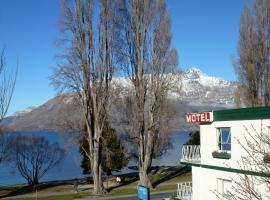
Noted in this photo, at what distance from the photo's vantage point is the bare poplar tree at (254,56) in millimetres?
35375

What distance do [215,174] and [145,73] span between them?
16.3 meters

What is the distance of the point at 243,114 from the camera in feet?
59.1

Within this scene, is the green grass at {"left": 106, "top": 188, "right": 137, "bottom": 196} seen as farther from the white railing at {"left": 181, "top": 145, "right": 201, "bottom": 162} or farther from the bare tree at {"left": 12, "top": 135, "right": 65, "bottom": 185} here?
the bare tree at {"left": 12, "top": 135, "right": 65, "bottom": 185}

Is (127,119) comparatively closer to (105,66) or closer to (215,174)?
(105,66)

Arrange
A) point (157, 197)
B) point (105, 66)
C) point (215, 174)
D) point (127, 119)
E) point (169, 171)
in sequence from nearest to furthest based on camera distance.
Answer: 1. point (215, 174)
2. point (157, 197)
3. point (105, 66)
4. point (127, 119)
5. point (169, 171)

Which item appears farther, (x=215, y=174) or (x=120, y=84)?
(x=120, y=84)

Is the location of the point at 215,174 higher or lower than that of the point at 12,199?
higher

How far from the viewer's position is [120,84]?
39.6 m

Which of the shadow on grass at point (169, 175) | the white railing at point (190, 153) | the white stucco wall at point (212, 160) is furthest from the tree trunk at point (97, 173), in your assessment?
the white stucco wall at point (212, 160)

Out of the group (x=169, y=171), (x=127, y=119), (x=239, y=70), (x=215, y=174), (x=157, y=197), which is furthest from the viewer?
(x=169, y=171)

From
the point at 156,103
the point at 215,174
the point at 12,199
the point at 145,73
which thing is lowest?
the point at 12,199

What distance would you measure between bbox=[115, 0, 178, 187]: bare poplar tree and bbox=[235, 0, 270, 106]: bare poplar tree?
6.47 m

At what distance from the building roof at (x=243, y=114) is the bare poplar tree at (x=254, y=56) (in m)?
16.2

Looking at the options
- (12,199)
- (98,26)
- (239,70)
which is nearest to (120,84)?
(98,26)
